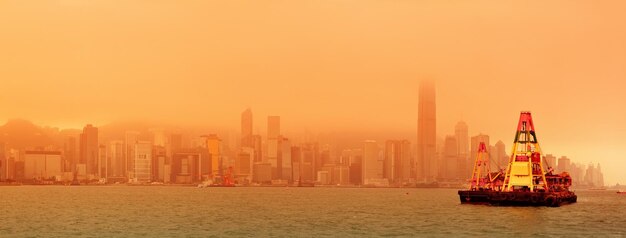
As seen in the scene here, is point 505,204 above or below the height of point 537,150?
below

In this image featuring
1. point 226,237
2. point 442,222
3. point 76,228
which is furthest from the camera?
point 442,222

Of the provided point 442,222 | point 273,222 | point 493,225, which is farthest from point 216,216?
point 493,225

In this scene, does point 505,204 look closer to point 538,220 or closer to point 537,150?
point 537,150

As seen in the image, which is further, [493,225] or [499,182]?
[499,182]

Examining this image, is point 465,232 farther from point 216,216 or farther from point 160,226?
point 216,216

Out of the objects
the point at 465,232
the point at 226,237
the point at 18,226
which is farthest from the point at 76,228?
the point at 465,232

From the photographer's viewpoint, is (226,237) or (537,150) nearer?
(226,237)

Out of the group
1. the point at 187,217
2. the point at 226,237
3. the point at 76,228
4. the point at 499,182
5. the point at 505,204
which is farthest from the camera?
the point at 499,182

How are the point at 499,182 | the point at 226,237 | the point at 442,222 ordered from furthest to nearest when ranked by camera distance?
the point at 499,182 < the point at 442,222 < the point at 226,237

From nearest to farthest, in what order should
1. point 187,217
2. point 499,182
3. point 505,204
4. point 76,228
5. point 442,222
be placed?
point 76,228 → point 442,222 → point 187,217 → point 505,204 → point 499,182
